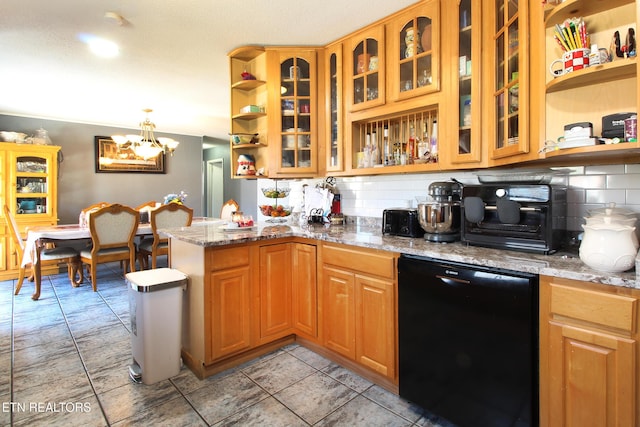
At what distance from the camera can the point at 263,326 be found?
91.1 inches

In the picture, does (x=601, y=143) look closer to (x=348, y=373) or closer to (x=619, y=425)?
(x=619, y=425)

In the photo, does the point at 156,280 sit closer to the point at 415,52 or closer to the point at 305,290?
the point at 305,290

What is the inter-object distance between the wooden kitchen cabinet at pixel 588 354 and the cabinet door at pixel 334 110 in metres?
1.67

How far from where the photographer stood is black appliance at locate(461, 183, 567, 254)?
1.48 metres

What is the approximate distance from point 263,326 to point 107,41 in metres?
2.44

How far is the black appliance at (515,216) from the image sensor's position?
1484 mm

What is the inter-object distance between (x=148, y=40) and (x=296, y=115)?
124 cm

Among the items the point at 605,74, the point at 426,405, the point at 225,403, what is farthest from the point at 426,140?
the point at 225,403

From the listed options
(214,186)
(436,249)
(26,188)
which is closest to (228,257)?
(436,249)

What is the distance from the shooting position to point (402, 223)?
6.94 feet

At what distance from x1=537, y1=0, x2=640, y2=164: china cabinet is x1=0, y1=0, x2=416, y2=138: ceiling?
97cm

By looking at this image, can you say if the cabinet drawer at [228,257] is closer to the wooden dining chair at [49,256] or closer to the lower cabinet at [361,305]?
the lower cabinet at [361,305]

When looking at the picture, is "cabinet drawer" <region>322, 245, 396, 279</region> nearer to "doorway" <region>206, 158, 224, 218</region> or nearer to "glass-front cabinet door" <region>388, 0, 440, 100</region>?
"glass-front cabinet door" <region>388, 0, 440, 100</region>

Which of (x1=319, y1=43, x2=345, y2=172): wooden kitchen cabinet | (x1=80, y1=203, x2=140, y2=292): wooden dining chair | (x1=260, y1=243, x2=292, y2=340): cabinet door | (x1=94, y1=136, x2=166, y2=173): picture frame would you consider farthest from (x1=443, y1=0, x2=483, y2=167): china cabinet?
(x1=94, y1=136, x2=166, y2=173): picture frame
